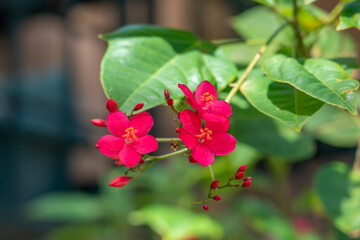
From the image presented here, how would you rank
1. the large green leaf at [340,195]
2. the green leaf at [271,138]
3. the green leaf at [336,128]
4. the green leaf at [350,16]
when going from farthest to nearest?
the green leaf at [336,128], the green leaf at [271,138], the large green leaf at [340,195], the green leaf at [350,16]

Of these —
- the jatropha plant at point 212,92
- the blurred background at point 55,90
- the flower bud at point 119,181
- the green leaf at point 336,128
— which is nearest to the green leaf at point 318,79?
the jatropha plant at point 212,92

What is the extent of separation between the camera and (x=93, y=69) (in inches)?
159

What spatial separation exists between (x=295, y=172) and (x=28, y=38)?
260 cm

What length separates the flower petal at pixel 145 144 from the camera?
1.47ft

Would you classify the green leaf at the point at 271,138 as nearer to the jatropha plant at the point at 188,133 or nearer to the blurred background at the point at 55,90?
the jatropha plant at the point at 188,133

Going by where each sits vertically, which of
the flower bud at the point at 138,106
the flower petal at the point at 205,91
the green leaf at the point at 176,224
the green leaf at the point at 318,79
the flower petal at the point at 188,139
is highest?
the green leaf at the point at 318,79

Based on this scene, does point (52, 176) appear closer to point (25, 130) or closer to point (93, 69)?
point (25, 130)

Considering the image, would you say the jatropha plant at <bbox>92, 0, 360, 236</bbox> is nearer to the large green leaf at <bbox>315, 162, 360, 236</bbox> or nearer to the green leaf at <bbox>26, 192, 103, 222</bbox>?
the large green leaf at <bbox>315, 162, 360, 236</bbox>

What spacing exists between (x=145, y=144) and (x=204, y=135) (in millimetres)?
67

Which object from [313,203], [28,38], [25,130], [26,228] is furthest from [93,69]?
[313,203]

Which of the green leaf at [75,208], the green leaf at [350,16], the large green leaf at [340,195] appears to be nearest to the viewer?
the green leaf at [350,16]

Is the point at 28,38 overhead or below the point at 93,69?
overhead

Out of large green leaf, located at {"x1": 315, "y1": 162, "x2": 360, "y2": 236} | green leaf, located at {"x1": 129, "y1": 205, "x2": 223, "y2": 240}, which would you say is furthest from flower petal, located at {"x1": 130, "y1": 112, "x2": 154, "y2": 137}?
green leaf, located at {"x1": 129, "y1": 205, "x2": 223, "y2": 240}

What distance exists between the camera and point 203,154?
0.44m
